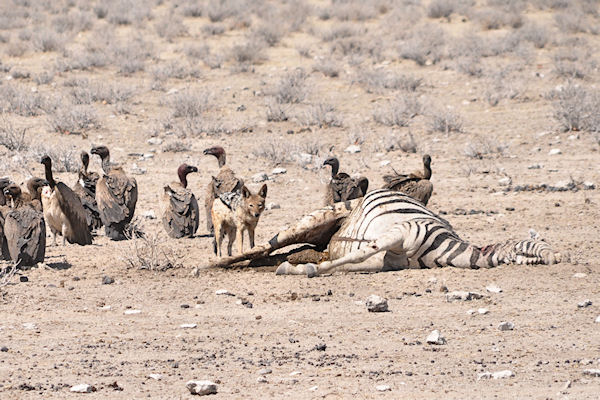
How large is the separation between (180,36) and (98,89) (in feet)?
34.0

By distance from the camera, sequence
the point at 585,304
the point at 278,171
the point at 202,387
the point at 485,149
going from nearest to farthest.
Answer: the point at 202,387, the point at 585,304, the point at 278,171, the point at 485,149

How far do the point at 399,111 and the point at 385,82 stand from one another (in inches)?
143

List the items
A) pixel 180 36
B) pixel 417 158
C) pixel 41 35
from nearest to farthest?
pixel 417 158 < pixel 41 35 < pixel 180 36

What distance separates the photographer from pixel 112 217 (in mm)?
11875

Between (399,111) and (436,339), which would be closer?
(436,339)

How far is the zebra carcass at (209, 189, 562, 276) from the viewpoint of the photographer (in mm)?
8539

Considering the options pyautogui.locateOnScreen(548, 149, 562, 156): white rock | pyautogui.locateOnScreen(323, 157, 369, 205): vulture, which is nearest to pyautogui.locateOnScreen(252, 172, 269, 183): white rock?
pyautogui.locateOnScreen(323, 157, 369, 205): vulture

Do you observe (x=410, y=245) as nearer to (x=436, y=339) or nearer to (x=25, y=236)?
(x=436, y=339)

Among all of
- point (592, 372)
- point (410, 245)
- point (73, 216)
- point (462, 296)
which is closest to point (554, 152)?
point (410, 245)

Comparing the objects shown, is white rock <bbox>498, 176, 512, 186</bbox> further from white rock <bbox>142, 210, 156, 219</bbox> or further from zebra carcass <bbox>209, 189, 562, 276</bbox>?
white rock <bbox>142, 210, 156, 219</bbox>

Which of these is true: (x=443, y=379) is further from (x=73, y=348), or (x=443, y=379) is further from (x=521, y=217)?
(x=521, y=217)

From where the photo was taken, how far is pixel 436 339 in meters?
6.41

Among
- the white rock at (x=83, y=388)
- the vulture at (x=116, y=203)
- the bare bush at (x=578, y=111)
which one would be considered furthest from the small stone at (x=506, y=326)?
the bare bush at (x=578, y=111)

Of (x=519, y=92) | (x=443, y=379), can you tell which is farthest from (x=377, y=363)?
(x=519, y=92)
